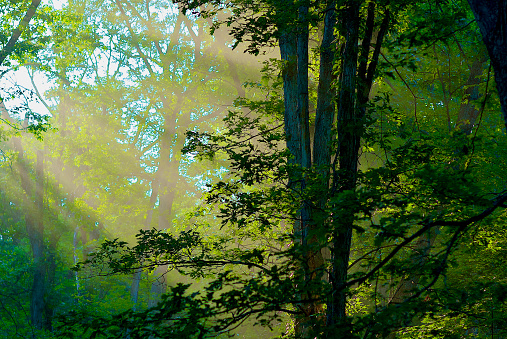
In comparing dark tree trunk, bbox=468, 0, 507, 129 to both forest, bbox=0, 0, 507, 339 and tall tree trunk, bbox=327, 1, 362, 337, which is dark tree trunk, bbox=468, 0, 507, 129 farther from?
tall tree trunk, bbox=327, 1, 362, 337

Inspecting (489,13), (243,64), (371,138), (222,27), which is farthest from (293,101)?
(222,27)

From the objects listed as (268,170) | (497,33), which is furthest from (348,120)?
(497,33)

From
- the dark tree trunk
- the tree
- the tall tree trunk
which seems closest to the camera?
the dark tree trunk

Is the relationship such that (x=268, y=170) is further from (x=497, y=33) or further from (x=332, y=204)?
(x=497, y=33)

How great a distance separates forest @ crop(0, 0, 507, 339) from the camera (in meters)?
3.69

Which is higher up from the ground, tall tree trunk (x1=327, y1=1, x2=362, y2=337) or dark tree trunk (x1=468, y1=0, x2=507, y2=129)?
tall tree trunk (x1=327, y1=1, x2=362, y2=337)

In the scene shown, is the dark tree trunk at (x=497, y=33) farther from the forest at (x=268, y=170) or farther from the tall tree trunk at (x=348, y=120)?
the tall tree trunk at (x=348, y=120)

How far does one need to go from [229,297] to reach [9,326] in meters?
17.5

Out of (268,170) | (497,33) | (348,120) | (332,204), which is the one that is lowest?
(332,204)

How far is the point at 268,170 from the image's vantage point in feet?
18.3

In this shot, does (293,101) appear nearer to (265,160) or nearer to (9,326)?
(265,160)

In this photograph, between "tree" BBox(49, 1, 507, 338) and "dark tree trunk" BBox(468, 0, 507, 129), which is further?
"tree" BBox(49, 1, 507, 338)

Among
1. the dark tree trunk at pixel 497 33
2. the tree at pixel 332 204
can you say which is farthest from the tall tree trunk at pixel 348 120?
the dark tree trunk at pixel 497 33

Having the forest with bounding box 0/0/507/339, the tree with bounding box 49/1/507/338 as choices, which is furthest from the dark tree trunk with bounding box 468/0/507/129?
the tree with bounding box 49/1/507/338
